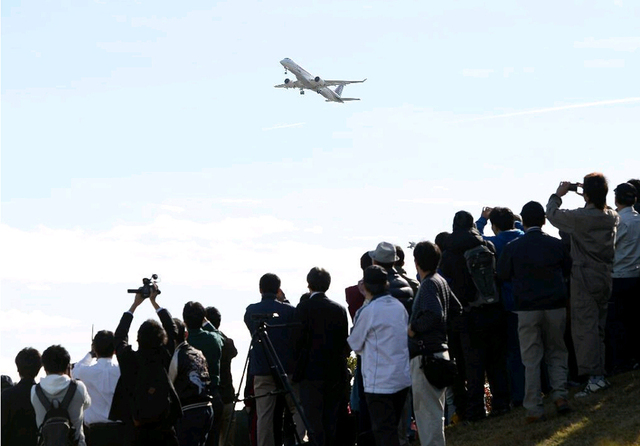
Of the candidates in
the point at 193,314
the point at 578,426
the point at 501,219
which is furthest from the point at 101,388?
the point at 501,219

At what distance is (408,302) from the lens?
977 cm

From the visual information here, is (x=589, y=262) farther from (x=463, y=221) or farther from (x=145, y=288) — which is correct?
(x=145, y=288)

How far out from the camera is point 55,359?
8.17 m

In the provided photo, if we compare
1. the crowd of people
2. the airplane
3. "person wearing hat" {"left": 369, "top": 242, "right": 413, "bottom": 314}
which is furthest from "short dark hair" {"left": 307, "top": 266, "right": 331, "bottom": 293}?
the airplane

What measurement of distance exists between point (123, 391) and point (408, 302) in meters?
2.90

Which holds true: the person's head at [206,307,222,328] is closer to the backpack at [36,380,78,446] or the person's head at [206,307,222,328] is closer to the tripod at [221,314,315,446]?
→ the tripod at [221,314,315,446]

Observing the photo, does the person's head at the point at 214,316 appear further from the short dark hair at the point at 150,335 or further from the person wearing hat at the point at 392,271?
the short dark hair at the point at 150,335

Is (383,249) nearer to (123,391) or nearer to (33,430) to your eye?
(123,391)

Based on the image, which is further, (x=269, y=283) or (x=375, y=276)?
(x=269, y=283)

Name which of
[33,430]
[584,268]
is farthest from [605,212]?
[33,430]

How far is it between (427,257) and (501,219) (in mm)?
2714

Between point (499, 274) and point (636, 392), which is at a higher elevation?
point (499, 274)

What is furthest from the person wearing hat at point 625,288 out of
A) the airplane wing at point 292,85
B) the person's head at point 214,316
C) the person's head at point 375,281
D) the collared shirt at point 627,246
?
the airplane wing at point 292,85

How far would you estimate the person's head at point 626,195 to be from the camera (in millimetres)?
11352
